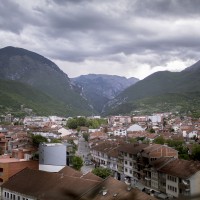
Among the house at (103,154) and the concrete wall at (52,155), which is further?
the house at (103,154)

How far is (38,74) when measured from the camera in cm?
14725

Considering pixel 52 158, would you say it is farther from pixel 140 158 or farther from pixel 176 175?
pixel 176 175

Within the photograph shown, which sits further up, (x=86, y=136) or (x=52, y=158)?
(x=52, y=158)

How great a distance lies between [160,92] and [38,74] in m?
49.5

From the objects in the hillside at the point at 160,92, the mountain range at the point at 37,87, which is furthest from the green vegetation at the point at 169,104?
the mountain range at the point at 37,87

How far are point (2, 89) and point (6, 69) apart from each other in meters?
56.7

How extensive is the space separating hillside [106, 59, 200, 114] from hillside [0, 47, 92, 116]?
554 inches

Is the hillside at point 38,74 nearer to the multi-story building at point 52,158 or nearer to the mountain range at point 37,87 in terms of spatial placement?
the mountain range at point 37,87

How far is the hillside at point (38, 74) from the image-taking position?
429ft

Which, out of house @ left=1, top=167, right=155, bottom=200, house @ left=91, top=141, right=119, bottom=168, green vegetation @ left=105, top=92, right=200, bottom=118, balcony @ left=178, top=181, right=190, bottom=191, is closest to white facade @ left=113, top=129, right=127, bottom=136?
house @ left=91, top=141, right=119, bottom=168

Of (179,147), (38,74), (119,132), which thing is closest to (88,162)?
(179,147)

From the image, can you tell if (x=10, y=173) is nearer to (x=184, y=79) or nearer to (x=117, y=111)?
(x=117, y=111)

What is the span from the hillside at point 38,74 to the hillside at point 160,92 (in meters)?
14.1

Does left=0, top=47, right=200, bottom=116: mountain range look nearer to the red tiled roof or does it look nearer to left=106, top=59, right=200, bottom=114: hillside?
left=106, top=59, right=200, bottom=114: hillside
